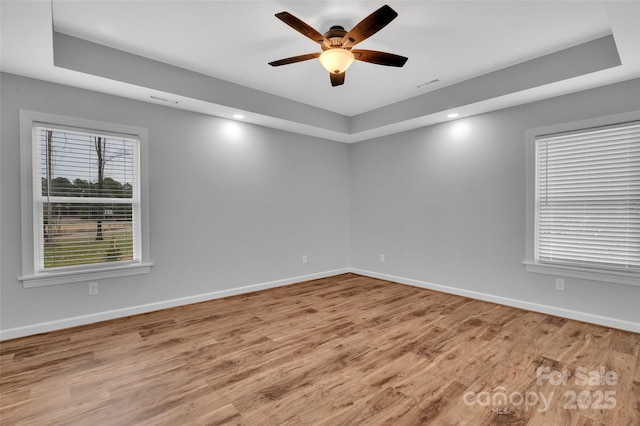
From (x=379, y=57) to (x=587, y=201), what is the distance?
272 centimetres

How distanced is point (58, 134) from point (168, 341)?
7.78ft

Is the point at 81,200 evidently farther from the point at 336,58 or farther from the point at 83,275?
the point at 336,58

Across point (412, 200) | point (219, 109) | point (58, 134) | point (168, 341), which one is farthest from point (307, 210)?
point (58, 134)

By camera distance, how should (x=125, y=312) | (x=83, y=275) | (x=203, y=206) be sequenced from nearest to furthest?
1. (x=83, y=275)
2. (x=125, y=312)
3. (x=203, y=206)

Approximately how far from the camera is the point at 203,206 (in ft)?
13.5

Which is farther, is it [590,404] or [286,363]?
[286,363]

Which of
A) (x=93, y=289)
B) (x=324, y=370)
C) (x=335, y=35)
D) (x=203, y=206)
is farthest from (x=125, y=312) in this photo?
(x=335, y=35)

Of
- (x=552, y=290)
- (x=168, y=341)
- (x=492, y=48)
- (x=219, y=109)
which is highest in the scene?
(x=492, y=48)

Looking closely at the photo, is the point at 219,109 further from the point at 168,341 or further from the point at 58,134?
the point at 168,341

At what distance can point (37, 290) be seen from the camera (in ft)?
9.89

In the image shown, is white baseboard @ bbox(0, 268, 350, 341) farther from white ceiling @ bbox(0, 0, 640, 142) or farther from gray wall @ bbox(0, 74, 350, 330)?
white ceiling @ bbox(0, 0, 640, 142)

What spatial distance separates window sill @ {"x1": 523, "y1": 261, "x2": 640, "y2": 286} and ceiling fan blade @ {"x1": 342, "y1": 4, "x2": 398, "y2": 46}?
3164 mm

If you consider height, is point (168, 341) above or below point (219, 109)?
below

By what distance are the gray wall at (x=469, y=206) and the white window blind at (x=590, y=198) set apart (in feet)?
0.66
